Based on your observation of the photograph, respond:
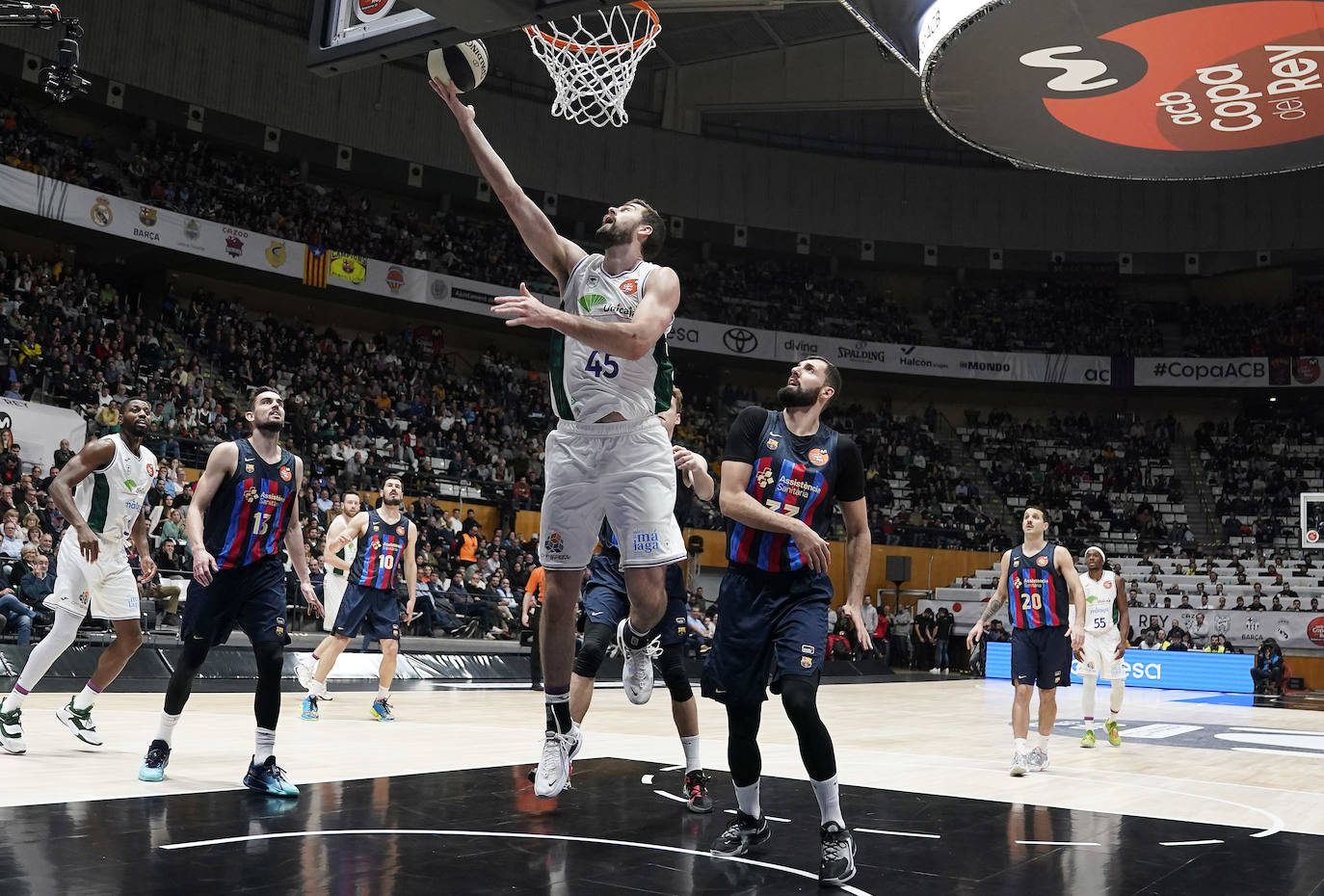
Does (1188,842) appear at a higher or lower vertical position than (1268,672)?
higher

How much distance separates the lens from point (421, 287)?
3117cm

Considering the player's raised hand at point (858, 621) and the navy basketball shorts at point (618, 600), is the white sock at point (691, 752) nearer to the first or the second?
the navy basketball shorts at point (618, 600)

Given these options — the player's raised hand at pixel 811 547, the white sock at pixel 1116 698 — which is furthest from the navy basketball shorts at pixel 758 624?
the white sock at pixel 1116 698

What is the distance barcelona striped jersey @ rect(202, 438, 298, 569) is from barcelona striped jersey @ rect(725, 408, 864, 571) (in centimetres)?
270

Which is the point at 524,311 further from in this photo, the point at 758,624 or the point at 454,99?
the point at 758,624

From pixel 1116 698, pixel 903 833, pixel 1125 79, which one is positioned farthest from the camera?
pixel 1116 698

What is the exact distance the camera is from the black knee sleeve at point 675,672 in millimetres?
6363

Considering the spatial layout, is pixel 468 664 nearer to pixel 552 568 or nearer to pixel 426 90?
pixel 552 568

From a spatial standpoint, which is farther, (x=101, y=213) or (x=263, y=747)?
(x=101, y=213)

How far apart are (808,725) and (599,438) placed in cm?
161

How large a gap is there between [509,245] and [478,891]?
3249cm

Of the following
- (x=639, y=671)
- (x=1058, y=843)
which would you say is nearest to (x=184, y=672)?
(x=639, y=671)

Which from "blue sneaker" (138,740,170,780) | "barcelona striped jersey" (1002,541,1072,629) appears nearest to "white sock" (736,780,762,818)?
"blue sneaker" (138,740,170,780)

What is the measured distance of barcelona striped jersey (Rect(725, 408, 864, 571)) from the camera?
5.04 meters
